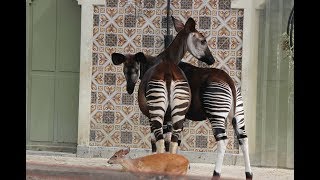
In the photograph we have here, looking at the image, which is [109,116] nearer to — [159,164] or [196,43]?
[159,164]

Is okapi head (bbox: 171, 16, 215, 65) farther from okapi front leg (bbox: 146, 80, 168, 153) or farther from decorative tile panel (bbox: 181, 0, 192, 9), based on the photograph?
okapi front leg (bbox: 146, 80, 168, 153)

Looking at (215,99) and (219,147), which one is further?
(219,147)

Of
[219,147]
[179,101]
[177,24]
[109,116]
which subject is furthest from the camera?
[109,116]

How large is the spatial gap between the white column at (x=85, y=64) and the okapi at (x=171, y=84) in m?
0.46

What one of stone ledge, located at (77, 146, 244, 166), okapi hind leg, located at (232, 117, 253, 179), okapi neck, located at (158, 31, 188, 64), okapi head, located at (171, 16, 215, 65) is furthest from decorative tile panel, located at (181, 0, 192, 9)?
stone ledge, located at (77, 146, 244, 166)

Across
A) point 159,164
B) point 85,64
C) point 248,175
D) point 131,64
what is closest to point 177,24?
point 131,64

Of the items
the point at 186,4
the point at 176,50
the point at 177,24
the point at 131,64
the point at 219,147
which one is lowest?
the point at 219,147

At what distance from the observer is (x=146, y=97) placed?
8.52m

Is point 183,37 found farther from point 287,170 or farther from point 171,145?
point 287,170

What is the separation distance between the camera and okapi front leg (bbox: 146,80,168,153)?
27.5ft

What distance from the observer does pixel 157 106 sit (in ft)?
27.6

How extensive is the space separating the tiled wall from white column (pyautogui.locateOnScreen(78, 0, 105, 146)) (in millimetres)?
46

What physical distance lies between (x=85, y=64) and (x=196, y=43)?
3.94 feet
